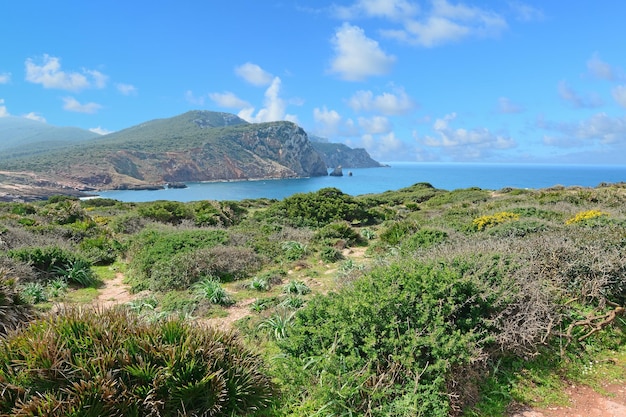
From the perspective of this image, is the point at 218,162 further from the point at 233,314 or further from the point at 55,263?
the point at 233,314

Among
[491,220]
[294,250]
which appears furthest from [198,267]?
[491,220]

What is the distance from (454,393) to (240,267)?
21.6 ft

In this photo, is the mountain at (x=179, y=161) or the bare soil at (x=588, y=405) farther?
the mountain at (x=179, y=161)

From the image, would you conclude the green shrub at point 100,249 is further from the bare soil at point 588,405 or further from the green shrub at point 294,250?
the bare soil at point 588,405

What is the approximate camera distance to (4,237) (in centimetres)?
1059

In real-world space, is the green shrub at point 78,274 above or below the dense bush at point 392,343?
below

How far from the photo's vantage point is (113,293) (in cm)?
864

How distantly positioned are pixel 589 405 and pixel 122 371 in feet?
15.5

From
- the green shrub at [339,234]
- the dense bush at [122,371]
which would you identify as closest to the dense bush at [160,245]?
the green shrub at [339,234]

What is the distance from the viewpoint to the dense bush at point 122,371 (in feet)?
9.77

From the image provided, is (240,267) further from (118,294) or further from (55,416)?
(55,416)

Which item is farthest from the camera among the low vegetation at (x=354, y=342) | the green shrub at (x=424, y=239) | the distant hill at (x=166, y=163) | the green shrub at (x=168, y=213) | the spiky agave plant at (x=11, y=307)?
the distant hill at (x=166, y=163)

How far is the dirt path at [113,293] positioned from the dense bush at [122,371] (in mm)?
4644

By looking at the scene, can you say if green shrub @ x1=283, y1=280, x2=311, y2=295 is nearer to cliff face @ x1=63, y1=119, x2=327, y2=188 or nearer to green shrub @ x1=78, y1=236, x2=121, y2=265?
green shrub @ x1=78, y1=236, x2=121, y2=265
